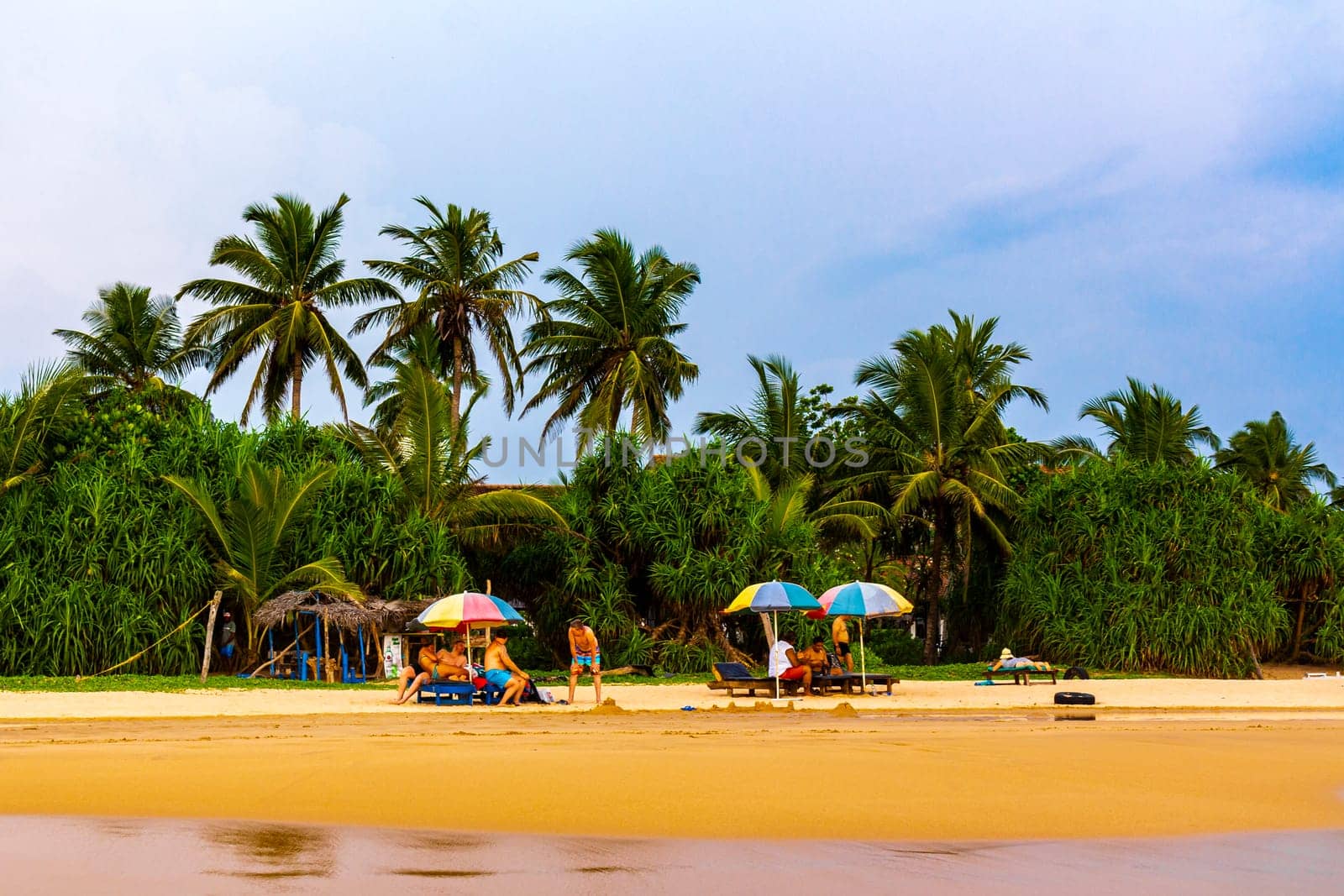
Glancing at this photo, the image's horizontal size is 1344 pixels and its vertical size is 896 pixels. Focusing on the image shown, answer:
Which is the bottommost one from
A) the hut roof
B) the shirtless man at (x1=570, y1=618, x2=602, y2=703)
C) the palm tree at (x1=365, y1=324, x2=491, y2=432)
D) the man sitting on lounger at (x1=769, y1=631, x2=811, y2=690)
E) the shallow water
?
the shallow water

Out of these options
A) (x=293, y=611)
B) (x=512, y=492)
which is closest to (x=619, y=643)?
(x=512, y=492)

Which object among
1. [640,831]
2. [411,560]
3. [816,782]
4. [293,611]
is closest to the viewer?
[640,831]

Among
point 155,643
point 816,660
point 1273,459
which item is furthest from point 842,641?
point 1273,459

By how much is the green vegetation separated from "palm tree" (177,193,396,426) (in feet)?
0.28

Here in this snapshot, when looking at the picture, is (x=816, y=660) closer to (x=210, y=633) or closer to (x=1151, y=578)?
(x=210, y=633)

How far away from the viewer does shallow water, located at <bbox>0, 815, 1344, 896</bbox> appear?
16.7 ft

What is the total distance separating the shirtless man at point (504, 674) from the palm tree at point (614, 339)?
1311cm

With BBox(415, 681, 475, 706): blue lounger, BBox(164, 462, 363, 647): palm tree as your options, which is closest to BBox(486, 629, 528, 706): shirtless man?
BBox(415, 681, 475, 706): blue lounger

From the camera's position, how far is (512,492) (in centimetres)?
2380

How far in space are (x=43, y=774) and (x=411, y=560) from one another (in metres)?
13.9

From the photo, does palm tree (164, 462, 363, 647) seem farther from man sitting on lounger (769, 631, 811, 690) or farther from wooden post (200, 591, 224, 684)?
man sitting on lounger (769, 631, 811, 690)

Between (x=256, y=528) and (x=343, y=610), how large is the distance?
235 cm

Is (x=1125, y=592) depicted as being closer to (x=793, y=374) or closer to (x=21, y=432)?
(x=793, y=374)

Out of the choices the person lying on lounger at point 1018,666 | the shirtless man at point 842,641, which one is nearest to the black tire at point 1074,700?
the person lying on lounger at point 1018,666
